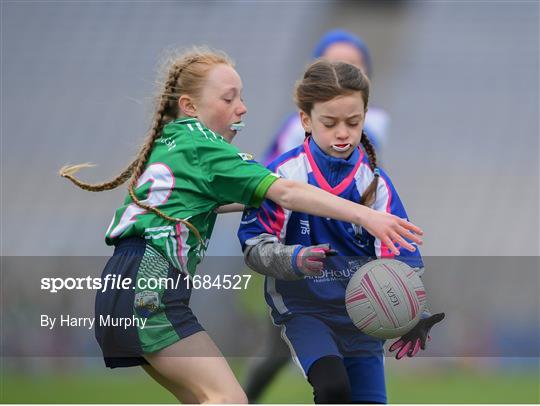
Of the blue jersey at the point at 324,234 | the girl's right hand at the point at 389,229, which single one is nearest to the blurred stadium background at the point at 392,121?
the blue jersey at the point at 324,234

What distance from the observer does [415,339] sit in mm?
3578

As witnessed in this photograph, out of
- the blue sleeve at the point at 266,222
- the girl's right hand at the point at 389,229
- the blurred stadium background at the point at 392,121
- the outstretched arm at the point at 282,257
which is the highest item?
the girl's right hand at the point at 389,229

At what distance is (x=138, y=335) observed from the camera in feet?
10.8

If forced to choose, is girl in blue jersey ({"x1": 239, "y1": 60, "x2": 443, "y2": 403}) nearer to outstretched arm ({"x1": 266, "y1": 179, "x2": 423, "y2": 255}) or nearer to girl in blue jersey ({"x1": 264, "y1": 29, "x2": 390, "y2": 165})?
outstretched arm ({"x1": 266, "y1": 179, "x2": 423, "y2": 255})

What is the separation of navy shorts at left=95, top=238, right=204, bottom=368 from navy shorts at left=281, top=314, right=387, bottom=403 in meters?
0.40

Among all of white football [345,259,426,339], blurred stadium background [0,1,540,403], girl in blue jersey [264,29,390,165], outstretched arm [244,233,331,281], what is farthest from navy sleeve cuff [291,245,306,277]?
→ blurred stadium background [0,1,540,403]

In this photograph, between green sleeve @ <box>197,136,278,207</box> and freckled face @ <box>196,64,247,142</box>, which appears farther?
freckled face @ <box>196,64,247,142</box>

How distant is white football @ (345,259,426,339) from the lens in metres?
3.45

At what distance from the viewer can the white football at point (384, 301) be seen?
11.3 feet

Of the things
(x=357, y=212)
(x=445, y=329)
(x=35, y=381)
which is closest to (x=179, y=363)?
(x=357, y=212)

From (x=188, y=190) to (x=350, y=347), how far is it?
88 cm

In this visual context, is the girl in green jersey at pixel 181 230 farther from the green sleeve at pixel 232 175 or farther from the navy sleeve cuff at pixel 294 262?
the navy sleeve cuff at pixel 294 262

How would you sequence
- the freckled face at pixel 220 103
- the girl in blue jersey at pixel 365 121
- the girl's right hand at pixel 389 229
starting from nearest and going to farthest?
the girl's right hand at pixel 389 229
the freckled face at pixel 220 103
the girl in blue jersey at pixel 365 121

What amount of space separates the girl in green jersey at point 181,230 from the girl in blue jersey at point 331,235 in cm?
25
